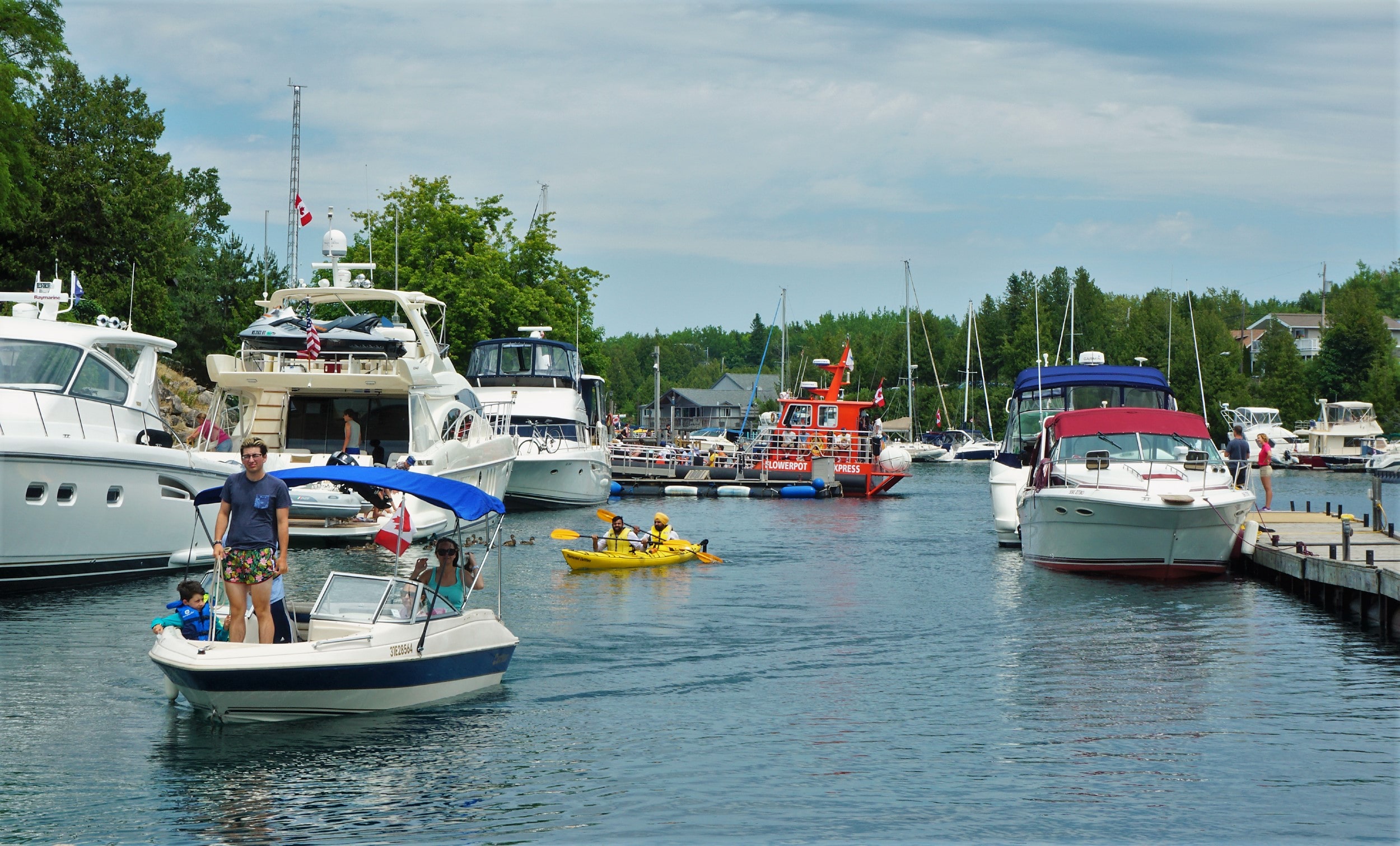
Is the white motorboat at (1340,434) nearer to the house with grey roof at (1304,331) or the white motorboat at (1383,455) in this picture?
the white motorboat at (1383,455)

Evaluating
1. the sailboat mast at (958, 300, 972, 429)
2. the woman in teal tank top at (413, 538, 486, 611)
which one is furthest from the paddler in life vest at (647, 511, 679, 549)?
the sailboat mast at (958, 300, 972, 429)

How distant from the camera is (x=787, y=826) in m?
10.7

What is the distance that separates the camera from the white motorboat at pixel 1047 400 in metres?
31.1

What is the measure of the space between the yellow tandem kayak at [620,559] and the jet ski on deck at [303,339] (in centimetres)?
596

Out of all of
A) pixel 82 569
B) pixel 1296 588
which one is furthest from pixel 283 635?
pixel 1296 588

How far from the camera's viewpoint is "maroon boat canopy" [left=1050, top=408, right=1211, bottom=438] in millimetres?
25078

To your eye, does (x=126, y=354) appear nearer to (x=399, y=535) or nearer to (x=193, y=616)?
(x=399, y=535)

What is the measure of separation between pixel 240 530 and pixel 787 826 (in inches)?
224

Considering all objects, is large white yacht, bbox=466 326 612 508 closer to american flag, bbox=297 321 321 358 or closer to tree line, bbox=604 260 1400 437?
american flag, bbox=297 321 321 358

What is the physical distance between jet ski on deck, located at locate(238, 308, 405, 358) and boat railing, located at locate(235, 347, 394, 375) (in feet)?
0.35

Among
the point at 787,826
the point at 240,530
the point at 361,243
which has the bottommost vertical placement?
the point at 787,826

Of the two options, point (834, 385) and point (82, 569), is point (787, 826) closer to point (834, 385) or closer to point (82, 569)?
point (82, 569)

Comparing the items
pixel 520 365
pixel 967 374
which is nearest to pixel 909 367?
pixel 967 374

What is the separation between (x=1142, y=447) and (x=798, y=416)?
30.6m
